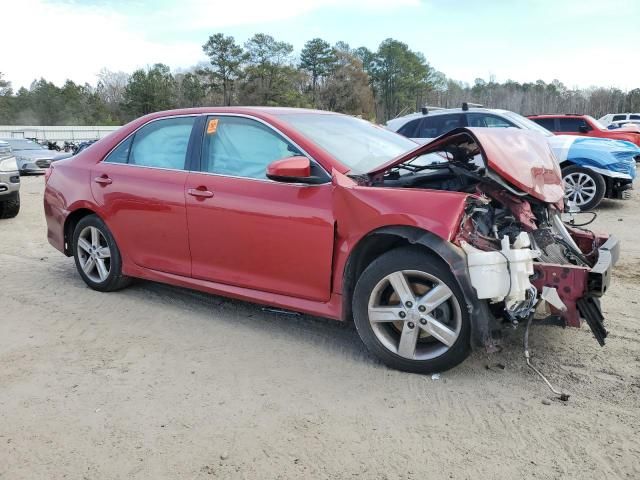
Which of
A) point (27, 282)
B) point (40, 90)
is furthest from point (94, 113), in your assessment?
point (27, 282)

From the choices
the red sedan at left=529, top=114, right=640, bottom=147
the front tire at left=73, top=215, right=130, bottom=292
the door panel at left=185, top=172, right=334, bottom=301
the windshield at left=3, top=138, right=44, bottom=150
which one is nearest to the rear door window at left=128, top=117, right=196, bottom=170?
the door panel at left=185, top=172, right=334, bottom=301

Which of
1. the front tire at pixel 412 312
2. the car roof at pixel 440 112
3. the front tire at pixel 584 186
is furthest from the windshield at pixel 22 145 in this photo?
the front tire at pixel 412 312

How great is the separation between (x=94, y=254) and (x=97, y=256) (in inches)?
1.5

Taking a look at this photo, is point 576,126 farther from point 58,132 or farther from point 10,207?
point 58,132

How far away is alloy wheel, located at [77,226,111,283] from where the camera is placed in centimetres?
509

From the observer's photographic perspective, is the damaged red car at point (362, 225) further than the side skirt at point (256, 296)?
No

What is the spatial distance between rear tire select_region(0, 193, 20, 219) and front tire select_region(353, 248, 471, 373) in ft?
26.4

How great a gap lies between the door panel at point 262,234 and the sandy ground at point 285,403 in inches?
17.2

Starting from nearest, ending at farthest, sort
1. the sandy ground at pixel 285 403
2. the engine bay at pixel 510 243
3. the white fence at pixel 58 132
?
the sandy ground at pixel 285 403, the engine bay at pixel 510 243, the white fence at pixel 58 132

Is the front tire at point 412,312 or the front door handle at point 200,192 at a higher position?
the front door handle at point 200,192

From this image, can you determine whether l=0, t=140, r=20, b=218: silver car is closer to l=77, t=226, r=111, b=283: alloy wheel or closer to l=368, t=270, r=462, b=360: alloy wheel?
l=77, t=226, r=111, b=283: alloy wheel

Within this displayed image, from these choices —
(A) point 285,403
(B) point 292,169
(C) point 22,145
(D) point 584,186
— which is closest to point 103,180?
(B) point 292,169

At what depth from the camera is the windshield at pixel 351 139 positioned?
3.90 metres

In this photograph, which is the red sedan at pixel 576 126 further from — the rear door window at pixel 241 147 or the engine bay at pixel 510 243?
the rear door window at pixel 241 147
